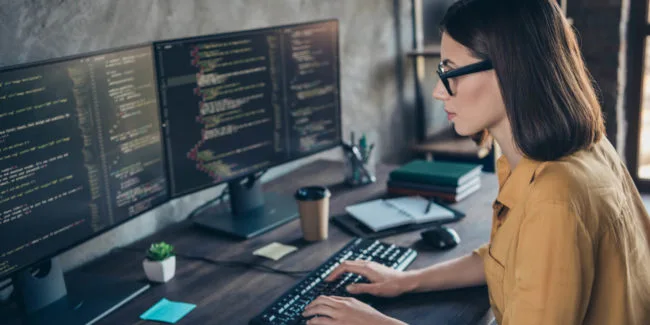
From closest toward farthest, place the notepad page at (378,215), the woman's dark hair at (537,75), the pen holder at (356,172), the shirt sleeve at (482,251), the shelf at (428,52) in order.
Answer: the woman's dark hair at (537,75), the shirt sleeve at (482,251), the notepad page at (378,215), the pen holder at (356,172), the shelf at (428,52)

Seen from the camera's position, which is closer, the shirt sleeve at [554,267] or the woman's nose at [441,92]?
the shirt sleeve at [554,267]

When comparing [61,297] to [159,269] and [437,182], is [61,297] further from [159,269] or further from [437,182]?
[437,182]

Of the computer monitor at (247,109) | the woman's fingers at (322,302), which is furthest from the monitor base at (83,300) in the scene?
the woman's fingers at (322,302)

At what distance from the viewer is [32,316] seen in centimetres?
143

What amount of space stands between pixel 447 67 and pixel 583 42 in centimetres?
235

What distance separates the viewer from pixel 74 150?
1.42 m

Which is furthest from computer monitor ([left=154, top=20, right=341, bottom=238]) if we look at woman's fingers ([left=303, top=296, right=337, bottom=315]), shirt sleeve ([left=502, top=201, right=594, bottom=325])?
shirt sleeve ([left=502, top=201, right=594, bottom=325])

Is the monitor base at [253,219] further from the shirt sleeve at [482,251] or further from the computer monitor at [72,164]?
the shirt sleeve at [482,251]

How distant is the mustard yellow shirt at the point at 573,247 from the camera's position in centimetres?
110

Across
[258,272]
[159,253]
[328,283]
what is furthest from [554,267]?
[159,253]

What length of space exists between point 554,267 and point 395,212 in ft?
2.71

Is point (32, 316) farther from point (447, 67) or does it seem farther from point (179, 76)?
point (447, 67)

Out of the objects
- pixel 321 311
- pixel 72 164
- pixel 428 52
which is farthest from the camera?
pixel 428 52

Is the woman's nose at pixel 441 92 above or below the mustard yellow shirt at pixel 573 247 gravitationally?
above
